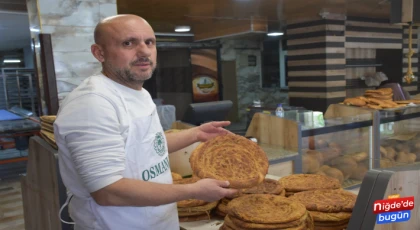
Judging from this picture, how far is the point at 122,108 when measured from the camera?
1.31 meters

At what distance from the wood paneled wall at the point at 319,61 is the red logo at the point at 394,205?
571cm

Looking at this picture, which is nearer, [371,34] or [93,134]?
[93,134]

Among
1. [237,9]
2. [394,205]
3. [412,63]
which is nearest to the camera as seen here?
[394,205]

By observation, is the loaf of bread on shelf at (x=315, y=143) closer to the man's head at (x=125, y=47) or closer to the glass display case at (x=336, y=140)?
the glass display case at (x=336, y=140)

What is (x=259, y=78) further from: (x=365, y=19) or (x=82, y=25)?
(x=82, y=25)

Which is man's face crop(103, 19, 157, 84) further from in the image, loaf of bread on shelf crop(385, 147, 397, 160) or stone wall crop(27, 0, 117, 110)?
loaf of bread on shelf crop(385, 147, 397, 160)

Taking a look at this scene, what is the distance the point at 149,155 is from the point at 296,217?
1.98 ft

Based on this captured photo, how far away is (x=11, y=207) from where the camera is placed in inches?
198

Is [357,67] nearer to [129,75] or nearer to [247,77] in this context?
[247,77]

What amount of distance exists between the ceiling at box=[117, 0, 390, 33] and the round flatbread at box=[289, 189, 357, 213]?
344cm

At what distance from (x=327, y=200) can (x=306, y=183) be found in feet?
0.90

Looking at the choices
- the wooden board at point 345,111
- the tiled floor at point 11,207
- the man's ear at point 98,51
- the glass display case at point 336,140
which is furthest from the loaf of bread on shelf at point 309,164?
the tiled floor at point 11,207

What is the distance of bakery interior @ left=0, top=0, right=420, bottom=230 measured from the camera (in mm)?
1814

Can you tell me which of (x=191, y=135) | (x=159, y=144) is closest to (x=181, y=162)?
(x=191, y=135)
